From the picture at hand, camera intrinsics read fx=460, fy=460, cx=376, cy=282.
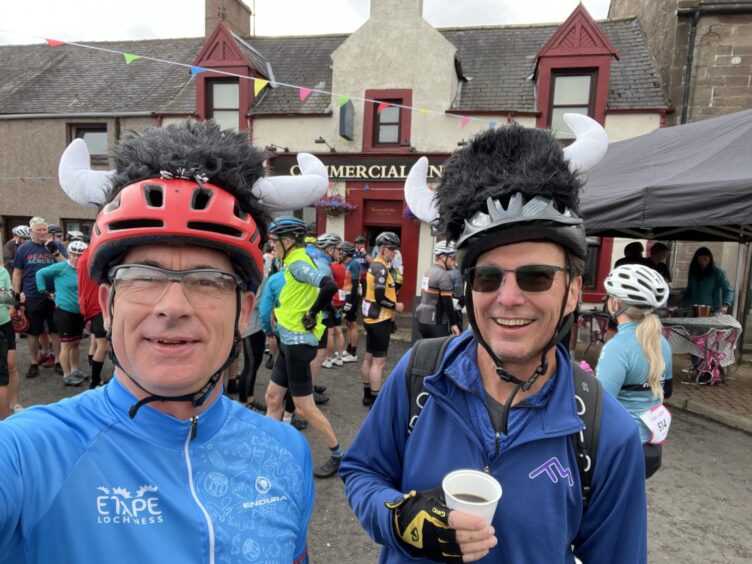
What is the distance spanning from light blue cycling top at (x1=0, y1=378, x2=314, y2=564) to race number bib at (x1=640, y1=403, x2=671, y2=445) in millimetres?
2285

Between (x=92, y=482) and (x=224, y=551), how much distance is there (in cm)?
36

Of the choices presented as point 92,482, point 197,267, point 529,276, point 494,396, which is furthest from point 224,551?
point 529,276

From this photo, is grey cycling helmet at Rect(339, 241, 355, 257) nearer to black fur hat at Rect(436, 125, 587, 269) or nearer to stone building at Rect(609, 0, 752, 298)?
black fur hat at Rect(436, 125, 587, 269)

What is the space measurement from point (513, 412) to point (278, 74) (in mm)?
15024

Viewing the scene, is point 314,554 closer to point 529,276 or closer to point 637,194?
point 529,276

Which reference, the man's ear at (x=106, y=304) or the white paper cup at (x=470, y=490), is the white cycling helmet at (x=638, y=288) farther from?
the man's ear at (x=106, y=304)

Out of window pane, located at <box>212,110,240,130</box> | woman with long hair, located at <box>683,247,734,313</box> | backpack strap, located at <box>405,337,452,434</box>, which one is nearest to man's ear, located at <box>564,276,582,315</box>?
backpack strap, located at <box>405,337,452,434</box>

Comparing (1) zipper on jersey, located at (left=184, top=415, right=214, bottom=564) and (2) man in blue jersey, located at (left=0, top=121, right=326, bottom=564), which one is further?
(1) zipper on jersey, located at (left=184, top=415, right=214, bottom=564)

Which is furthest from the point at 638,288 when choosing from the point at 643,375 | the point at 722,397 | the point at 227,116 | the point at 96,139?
the point at 96,139

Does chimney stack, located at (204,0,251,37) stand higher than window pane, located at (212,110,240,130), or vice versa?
chimney stack, located at (204,0,251,37)

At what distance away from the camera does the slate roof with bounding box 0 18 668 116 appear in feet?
39.9

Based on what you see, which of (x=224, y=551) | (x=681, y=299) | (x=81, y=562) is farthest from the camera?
(x=681, y=299)

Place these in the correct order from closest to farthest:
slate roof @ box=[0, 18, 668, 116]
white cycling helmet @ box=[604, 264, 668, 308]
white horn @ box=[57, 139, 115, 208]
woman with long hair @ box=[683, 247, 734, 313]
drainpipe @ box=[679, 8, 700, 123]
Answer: white horn @ box=[57, 139, 115, 208] → white cycling helmet @ box=[604, 264, 668, 308] → woman with long hair @ box=[683, 247, 734, 313] → drainpipe @ box=[679, 8, 700, 123] → slate roof @ box=[0, 18, 668, 116]

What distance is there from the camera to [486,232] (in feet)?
5.01
